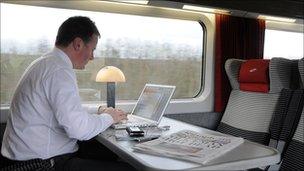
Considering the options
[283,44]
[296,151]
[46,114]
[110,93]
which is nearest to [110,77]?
[110,93]

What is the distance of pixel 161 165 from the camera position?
1354mm

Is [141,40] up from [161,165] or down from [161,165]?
up

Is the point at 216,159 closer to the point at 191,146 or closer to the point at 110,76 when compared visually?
the point at 191,146

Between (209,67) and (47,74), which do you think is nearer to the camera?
(47,74)

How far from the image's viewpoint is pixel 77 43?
1877mm

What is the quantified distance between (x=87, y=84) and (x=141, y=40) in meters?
0.64

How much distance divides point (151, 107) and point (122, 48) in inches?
34.4

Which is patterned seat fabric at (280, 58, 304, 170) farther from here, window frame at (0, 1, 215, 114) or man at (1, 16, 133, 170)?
man at (1, 16, 133, 170)

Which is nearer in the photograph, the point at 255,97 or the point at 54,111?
the point at 54,111

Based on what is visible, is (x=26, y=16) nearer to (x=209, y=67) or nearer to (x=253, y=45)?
(x=209, y=67)

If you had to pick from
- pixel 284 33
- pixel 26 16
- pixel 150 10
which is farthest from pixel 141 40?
pixel 284 33

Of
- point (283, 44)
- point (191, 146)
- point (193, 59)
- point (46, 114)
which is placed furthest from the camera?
point (283, 44)

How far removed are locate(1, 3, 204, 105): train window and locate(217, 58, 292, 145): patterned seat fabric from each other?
0.44m

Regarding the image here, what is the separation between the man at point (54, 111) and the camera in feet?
5.44
